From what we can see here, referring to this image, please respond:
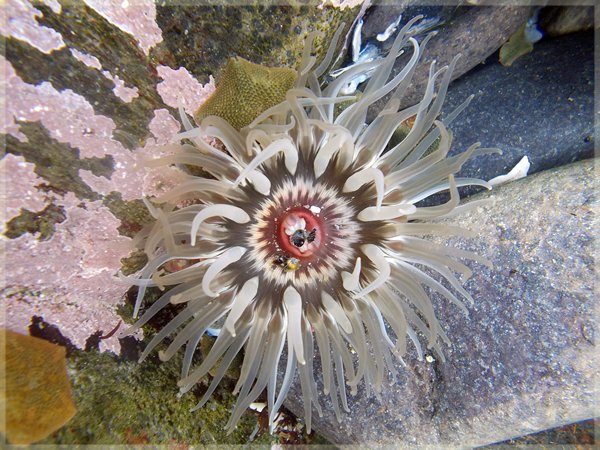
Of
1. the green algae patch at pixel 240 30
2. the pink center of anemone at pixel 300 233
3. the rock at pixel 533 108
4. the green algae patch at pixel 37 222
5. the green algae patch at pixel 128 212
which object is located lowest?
the green algae patch at pixel 37 222

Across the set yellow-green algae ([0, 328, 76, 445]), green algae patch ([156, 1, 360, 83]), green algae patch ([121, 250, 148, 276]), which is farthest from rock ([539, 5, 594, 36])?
yellow-green algae ([0, 328, 76, 445])

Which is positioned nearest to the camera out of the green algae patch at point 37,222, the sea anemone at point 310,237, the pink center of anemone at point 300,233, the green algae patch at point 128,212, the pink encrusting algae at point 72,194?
the pink encrusting algae at point 72,194

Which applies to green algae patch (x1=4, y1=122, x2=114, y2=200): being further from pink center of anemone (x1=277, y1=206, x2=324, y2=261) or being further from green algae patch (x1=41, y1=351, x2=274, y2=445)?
pink center of anemone (x1=277, y1=206, x2=324, y2=261)

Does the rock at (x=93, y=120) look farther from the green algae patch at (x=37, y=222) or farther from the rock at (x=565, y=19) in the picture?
the rock at (x=565, y=19)

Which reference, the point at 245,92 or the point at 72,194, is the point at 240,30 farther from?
the point at 72,194

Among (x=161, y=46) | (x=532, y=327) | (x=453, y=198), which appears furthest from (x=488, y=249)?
(x=161, y=46)

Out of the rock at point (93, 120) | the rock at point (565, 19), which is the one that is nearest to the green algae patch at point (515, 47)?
the rock at point (565, 19)

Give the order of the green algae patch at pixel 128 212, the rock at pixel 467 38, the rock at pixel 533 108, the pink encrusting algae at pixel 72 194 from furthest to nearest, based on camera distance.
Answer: the rock at pixel 533 108 → the rock at pixel 467 38 → the green algae patch at pixel 128 212 → the pink encrusting algae at pixel 72 194
